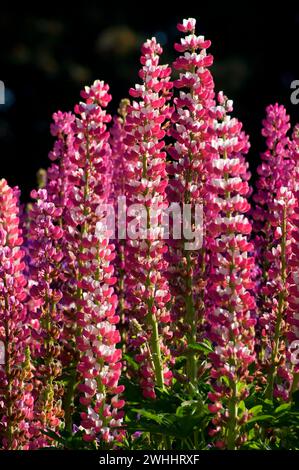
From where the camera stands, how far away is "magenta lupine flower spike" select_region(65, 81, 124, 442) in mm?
2678

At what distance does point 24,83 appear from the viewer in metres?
17.5

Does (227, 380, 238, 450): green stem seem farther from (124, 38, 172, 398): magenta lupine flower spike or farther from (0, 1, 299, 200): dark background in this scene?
(0, 1, 299, 200): dark background

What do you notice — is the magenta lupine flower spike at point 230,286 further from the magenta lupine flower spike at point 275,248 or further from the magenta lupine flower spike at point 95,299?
the magenta lupine flower spike at point 275,248

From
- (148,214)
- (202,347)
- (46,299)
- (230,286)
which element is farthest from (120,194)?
(230,286)

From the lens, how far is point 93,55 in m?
17.2

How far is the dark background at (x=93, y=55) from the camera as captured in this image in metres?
16.4

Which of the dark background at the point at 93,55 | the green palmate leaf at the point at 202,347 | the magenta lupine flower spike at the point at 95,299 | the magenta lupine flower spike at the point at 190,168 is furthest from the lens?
the dark background at the point at 93,55

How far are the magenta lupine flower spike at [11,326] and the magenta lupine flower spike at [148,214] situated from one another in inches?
15.4

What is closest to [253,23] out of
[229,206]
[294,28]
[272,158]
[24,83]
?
[294,28]

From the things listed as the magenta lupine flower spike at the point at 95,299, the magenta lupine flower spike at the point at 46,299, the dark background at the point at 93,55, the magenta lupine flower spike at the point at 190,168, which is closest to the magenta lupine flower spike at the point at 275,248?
the magenta lupine flower spike at the point at 190,168

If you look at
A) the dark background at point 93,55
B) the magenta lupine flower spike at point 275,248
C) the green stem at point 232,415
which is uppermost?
the dark background at point 93,55

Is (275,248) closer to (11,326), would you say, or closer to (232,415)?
(232,415)

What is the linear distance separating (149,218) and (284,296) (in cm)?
56

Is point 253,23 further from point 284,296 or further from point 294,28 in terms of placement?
point 284,296
